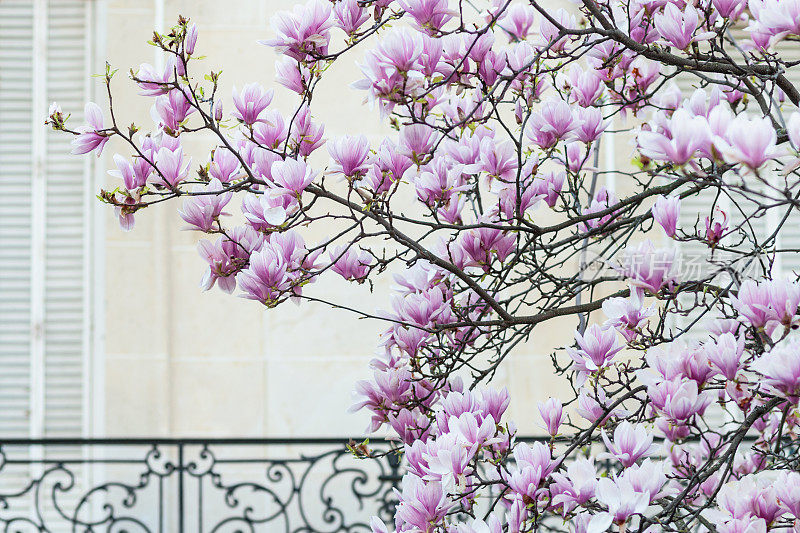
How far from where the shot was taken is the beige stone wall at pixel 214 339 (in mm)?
4316

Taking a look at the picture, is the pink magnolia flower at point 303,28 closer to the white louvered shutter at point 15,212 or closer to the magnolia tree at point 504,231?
the magnolia tree at point 504,231

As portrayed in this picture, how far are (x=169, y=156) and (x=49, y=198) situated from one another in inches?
137

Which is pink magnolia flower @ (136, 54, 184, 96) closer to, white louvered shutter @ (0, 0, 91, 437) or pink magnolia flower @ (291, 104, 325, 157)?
pink magnolia flower @ (291, 104, 325, 157)

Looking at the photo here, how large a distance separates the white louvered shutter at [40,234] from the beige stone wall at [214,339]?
0.21m

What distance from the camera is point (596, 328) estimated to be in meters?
1.25

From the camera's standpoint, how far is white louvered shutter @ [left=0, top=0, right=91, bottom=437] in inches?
170

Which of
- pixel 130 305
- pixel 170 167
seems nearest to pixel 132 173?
pixel 170 167

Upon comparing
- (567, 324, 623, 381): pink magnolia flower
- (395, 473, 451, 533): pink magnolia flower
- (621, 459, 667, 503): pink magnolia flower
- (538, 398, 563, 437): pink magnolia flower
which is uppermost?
(567, 324, 623, 381): pink magnolia flower

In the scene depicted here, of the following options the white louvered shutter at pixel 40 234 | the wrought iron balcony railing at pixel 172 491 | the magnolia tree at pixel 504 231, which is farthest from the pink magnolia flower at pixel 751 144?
the white louvered shutter at pixel 40 234

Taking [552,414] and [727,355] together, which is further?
[552,414]

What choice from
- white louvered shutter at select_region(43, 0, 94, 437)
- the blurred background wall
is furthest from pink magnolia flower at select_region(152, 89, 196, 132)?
white louvered shutter at select_region(43, 0, 94, 437)

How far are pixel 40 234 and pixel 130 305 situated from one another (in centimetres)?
59

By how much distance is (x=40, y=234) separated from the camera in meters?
4.39

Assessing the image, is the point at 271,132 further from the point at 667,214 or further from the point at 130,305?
the point at 130,305
